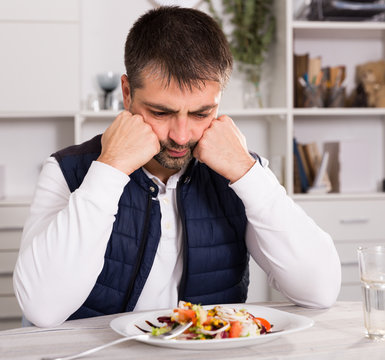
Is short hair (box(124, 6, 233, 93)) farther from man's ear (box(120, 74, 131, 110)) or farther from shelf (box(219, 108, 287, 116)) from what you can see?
shelf (box(219, 108, 287, 116))

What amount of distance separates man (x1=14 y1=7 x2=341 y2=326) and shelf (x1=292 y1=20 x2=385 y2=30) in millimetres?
1708

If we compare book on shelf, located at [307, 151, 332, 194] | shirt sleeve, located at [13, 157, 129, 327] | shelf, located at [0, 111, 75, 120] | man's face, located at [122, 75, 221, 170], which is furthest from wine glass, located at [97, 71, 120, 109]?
shirt sleeve, located at [13, 157, 129, 327]

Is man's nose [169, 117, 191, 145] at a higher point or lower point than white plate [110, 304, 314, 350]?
higher

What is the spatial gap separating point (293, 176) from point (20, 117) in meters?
1.58

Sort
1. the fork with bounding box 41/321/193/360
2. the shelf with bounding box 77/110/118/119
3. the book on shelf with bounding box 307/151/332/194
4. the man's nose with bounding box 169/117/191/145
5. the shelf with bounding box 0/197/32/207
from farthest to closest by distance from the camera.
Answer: the book on shelf with bounding box 307/151/332/194 → the shelf with bounding box 77/110/118/119 → the shelf with bounding box 0/197/32/207 → the man's nose with bounding box 169/117/191/145 → the fork with bounding box 41/321/193/360

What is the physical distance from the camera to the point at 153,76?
1.40 metres

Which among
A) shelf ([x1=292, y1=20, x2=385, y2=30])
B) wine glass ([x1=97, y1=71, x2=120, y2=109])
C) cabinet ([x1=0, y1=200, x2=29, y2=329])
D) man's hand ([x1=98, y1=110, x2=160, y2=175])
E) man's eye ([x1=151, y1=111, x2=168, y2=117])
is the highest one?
shelf ([x1=292, y1=20, x2=385, y2=30])

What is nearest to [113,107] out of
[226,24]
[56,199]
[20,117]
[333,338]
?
[20,117]

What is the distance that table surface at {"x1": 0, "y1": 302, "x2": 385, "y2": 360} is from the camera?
→ 905 millimetres

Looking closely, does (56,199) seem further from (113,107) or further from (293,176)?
(293,176)

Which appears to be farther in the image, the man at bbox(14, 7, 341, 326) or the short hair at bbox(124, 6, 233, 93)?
the short hair at bbox(124, 6, 233, 93)

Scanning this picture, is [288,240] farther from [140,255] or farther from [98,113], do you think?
[98,113]

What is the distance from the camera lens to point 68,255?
46.7 inches

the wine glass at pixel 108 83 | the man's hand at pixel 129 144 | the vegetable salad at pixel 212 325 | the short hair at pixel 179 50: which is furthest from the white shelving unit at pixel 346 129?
the vegetable salad at pixel 212 325
